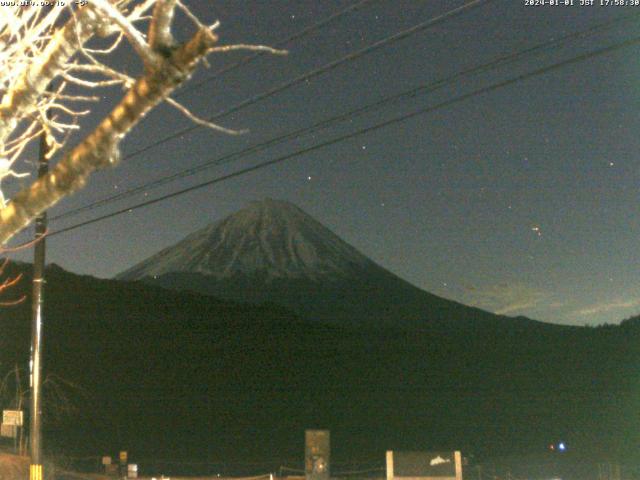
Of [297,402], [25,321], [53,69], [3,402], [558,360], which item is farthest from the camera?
[558,360]

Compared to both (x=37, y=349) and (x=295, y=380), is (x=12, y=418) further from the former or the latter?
(x=295, y=380)

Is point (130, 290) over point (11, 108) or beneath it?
over

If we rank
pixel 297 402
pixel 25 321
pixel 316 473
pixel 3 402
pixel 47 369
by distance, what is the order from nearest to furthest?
pixel 316 473 → pixel 3 402 → pixel 47 369 → pixel 25 321 → pixel 297 402

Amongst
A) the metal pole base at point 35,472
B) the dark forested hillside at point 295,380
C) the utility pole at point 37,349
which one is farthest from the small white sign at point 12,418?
the dark forested hillside at point 295,380

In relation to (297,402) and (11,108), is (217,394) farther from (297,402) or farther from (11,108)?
(11,108)

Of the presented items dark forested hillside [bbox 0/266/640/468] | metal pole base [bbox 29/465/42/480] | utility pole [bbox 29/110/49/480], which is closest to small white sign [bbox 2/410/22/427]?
utility pole [bbox 29/110/49/480]

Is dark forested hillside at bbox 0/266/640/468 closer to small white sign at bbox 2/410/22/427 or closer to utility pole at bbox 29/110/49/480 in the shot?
small white sign at bbox 2/410/22/427

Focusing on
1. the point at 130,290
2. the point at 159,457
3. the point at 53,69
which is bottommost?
the point at 159,457

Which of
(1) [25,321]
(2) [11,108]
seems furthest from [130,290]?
(2) [11,108]

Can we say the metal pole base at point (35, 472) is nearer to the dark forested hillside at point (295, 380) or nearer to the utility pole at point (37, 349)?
the utility pole at point (37, 349)
